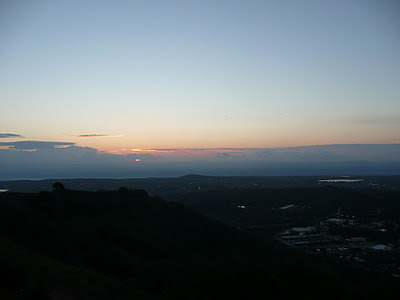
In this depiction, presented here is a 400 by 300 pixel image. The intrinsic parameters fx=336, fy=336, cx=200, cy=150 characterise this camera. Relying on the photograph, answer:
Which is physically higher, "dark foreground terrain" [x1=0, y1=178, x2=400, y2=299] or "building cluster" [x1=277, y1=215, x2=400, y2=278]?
"dark foreground terrain" [x1=0, y1=178, x2=400, y2=299]

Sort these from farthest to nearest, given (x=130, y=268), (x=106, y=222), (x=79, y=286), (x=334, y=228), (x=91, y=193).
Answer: (x=334, y=228) → (x=91, y=193) → (x=106, y=222) → (x=130, y=268) → (x=79, y=286)

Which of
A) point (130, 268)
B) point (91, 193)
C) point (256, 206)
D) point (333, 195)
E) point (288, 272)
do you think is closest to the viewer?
point (288, 272)

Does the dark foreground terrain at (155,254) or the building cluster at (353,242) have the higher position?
the dark foreground terrain at (155,254)

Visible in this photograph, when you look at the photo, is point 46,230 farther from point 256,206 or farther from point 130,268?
point 256,206

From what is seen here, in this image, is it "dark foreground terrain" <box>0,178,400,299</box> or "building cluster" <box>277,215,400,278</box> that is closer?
"dark foreground terrain" <box>0,178,400,299</box>

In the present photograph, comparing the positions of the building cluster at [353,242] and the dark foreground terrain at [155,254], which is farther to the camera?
the building cluster at [353,242]

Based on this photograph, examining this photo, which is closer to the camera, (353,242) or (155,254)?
(155,254)

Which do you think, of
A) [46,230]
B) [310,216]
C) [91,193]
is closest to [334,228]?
[310,216]

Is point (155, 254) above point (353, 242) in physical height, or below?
above
